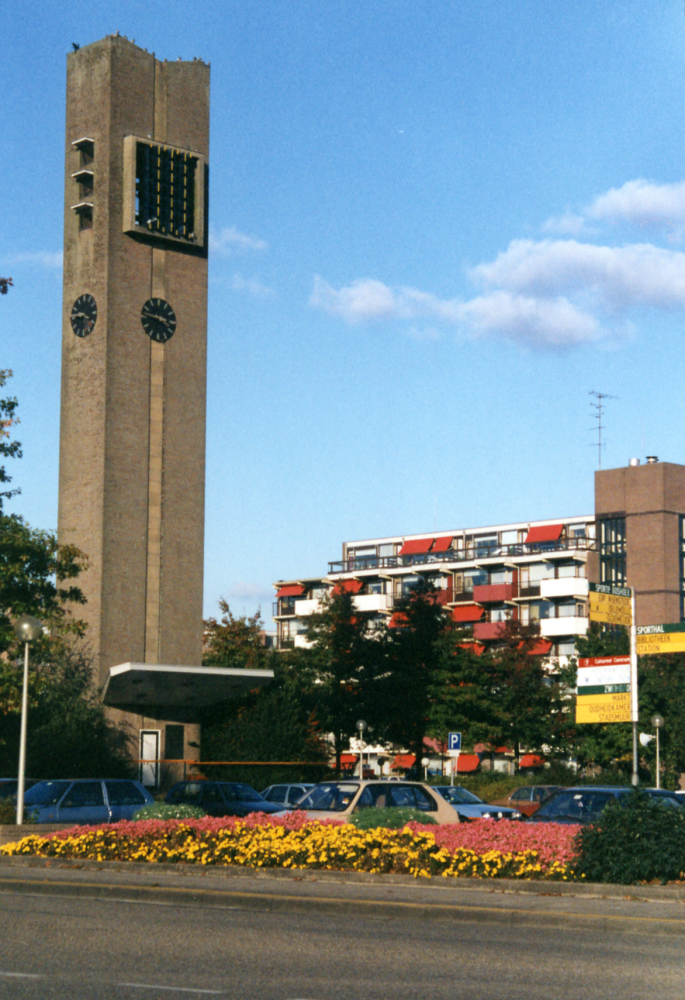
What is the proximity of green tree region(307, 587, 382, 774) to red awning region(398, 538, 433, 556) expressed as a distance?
5687cm

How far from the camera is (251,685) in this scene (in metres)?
49.6

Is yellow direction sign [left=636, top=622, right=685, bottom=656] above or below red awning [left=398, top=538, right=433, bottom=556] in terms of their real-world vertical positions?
below

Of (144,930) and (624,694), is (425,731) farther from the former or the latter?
(144,930)

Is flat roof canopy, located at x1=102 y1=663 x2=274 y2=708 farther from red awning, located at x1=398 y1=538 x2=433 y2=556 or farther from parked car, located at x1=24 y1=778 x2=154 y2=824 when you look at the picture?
red awning, located at x1=398 y1=538 x2=433 y2=556

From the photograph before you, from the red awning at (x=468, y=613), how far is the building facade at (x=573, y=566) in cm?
8

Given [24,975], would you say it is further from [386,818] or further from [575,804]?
[575,804]

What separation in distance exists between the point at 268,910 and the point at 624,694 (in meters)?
19.0

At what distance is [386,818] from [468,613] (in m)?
90.2

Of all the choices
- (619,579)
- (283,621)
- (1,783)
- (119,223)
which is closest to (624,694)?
(1,783)

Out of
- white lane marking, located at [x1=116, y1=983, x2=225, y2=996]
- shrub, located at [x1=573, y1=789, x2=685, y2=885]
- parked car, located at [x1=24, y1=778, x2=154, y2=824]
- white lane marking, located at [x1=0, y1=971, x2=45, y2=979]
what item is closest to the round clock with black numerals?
parked car, located at [x1=24, y1=778, x2=154, y2=824]

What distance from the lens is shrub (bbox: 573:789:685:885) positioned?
16453 millimetres

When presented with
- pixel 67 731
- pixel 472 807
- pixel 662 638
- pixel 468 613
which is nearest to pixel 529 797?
pixel 472 807

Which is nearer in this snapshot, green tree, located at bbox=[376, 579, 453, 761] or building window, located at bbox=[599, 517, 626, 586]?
green tree, located at bbox=[376, 579, 453, 761]

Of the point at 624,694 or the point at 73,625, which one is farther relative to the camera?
the point at 73,625
